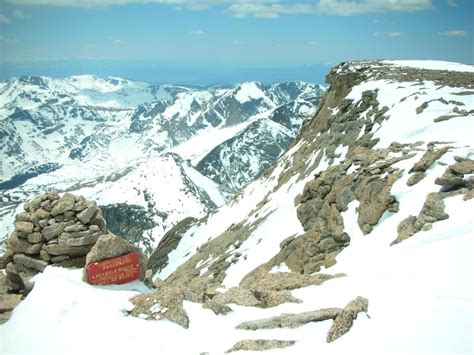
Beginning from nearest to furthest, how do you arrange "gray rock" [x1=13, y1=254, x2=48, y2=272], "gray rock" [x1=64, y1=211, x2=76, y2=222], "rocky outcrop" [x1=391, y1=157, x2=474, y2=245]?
1. "rocky outcrop" [x1=391, y1=157, x2=474, y2=245]
2. "gray rock" [x1=13, y1=254, x2=48, y2=272]
3. "gray rock" [x1=64, y1=211, x2=76, y2=222]

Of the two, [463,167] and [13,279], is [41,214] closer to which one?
[13,279]

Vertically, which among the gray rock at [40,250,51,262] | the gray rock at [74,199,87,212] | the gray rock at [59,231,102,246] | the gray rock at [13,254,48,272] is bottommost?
the gray rock at [13,254,48,272]

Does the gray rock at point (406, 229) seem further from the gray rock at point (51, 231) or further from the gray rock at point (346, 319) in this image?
the gray rock at point (51, 231)

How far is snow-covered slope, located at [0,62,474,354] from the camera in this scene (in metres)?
12.6

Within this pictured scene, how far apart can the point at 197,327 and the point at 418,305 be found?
23.0ft

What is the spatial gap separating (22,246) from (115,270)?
18.5ft

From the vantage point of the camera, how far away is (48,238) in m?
21.2

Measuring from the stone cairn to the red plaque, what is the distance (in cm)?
244

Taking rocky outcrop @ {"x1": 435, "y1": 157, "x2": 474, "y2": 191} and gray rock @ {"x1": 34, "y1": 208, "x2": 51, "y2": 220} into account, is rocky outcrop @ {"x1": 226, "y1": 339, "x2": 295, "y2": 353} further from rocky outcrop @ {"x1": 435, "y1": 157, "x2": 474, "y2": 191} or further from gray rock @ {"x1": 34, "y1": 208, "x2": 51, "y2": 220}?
rocky outcrop @ {"x1": 435, "y1": 157, "x2": 474, "y2": 191}

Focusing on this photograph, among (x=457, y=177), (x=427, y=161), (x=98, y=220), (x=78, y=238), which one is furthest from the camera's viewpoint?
(x=427, y=161)

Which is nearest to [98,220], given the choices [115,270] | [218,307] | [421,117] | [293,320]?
[115,270]

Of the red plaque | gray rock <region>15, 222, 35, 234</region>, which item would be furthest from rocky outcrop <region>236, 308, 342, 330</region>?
gray rock <region>15, 222, 35, 234</region>

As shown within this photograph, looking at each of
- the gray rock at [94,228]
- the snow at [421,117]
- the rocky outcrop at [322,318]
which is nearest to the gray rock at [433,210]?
the rocky outcrop at [322,318]

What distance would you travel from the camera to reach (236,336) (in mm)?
13352
